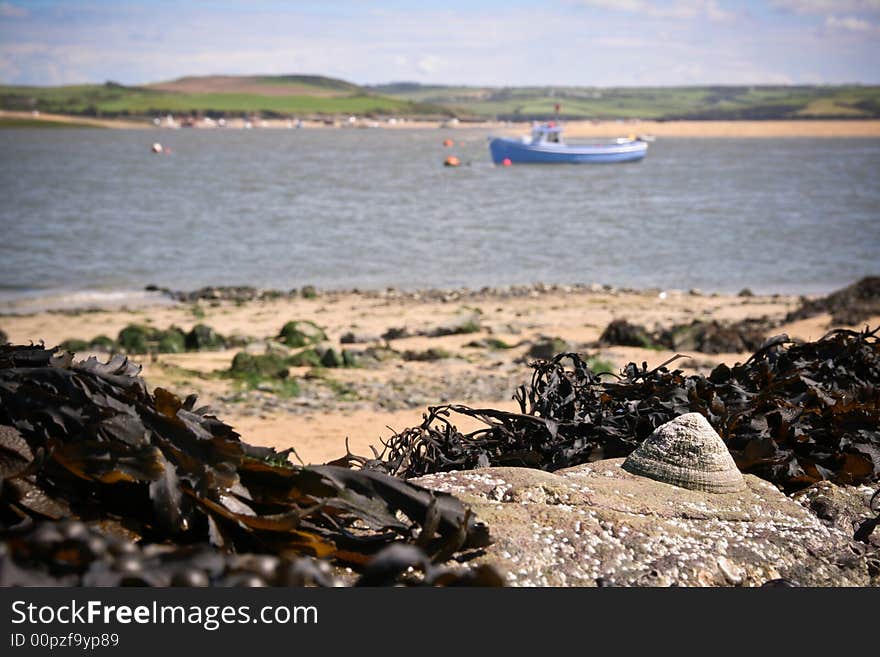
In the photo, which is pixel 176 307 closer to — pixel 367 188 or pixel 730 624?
pixel 730 624

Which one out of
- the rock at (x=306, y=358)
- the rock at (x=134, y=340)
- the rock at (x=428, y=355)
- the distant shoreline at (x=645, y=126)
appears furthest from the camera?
the distant shoreline at (x=645, y=126)

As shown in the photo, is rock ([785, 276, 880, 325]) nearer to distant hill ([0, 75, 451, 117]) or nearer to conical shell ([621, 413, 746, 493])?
conical shell ([621, 413, 746, 493])

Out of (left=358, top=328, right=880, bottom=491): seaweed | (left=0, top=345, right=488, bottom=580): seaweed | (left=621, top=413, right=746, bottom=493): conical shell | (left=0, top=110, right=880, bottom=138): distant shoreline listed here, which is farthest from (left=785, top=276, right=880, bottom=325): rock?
(left=0, top=110, right=880, bottom=138): distant shoreline

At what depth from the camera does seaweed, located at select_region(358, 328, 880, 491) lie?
3.10 m

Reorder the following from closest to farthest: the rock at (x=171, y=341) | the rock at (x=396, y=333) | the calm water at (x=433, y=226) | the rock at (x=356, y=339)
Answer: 1. the rock at (x=171, y=341)
2. the rock at (x=356, y=339)
3. the rock at (x=396, y=333)
4. the calm water at (x=433, y=226)

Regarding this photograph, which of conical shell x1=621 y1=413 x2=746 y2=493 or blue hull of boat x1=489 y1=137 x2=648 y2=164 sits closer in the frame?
conical shell x1=621 y1=413 x2=746 y2=493

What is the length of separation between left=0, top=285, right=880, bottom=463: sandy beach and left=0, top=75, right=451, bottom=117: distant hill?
155 metres

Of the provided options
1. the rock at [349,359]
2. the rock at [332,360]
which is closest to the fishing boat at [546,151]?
the rock at [349,359]

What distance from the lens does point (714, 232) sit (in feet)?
115

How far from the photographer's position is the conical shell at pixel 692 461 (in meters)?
2.76

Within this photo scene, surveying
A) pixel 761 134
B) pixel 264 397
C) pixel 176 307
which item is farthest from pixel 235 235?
pixel 761 134

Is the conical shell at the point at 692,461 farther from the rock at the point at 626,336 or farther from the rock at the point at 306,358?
the rock at the point at 626,336

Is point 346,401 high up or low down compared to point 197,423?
down

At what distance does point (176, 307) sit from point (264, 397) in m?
10.8
